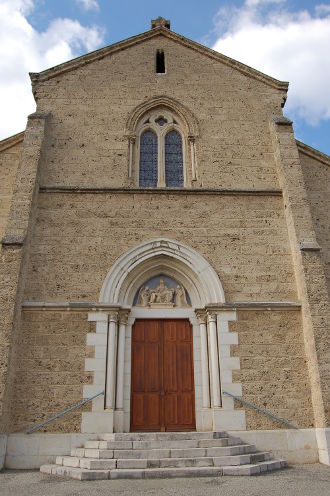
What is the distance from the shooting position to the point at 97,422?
27.6 ft

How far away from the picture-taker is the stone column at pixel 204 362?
8969mm

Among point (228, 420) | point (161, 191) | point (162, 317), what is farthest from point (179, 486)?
point (161, 191)

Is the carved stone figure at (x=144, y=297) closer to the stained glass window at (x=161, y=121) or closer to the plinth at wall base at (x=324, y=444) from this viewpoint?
the plinth at wall base at (x=324, y=444)

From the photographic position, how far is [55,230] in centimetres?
1018

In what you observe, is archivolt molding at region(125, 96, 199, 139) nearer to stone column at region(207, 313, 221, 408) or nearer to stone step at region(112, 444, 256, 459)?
stone column at region(207, 313, 221, 408)

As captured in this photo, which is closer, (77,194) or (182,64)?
(77,194)

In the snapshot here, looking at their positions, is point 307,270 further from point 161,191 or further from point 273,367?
point 161,191

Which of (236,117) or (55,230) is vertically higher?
(236,117)

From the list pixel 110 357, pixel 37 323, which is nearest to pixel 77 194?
pixel 37 323

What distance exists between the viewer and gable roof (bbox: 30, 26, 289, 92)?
40.8ft

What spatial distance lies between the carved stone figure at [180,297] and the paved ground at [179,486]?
4.09 m

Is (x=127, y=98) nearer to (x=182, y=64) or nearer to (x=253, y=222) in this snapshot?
(x=182, y=64)

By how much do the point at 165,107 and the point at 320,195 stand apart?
16.5 ft

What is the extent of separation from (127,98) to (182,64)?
2255 mm
